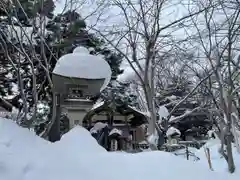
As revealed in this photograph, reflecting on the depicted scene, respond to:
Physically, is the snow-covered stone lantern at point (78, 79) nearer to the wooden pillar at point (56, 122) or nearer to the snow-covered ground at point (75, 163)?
the wooden pillar at point (56, 122)

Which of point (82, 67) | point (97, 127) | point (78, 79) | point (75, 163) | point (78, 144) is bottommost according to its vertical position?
point (75, 163)

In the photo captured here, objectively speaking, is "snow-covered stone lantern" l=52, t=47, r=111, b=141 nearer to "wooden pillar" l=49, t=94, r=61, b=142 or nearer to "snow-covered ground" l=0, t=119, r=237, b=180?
"wooden pillar" l=49, t=94, r=61, b=142

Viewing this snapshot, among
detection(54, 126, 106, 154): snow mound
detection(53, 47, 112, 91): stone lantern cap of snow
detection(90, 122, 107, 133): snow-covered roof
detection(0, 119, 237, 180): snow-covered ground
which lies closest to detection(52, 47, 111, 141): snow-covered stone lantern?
detection(53, 47, 112, 91): stone lantern cap of snow

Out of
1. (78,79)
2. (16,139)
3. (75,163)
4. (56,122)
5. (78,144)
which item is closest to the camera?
(16,139)

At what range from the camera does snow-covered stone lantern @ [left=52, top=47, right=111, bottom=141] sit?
257 inches

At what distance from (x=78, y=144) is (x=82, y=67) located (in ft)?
6.38

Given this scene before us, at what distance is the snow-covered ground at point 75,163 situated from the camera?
391 cm

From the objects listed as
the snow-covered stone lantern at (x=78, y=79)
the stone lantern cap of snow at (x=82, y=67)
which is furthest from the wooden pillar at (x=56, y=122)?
the stone lantern cap of snow at (x=82, y=67)

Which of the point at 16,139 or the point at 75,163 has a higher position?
the point at 16,139

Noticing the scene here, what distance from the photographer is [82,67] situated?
6.54 m

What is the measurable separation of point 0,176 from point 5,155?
329 mm

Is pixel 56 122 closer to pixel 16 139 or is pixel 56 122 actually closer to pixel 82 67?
pixel 82 67

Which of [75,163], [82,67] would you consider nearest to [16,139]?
[75,163]

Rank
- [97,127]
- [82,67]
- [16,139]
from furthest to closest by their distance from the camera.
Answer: [97,127]
[82,67]
[16,139]
